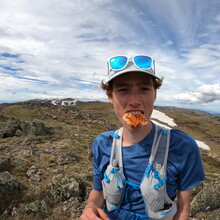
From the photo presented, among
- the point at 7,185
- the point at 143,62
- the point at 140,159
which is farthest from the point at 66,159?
the point at 143,62

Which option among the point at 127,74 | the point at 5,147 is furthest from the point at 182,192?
the point at 5,147

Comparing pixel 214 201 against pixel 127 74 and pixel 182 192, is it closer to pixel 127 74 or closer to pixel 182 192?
pixel 182 192

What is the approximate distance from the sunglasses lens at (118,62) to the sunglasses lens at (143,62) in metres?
0.21

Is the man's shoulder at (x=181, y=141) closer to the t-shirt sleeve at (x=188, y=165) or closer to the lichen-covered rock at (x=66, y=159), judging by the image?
the t-shirt sleeve at (x=188, y=165)

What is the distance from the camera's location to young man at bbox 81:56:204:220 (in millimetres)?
2766

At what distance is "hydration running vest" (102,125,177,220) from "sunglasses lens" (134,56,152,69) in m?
1.10

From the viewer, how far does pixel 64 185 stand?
27.8 feet

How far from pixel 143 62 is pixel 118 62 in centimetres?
45

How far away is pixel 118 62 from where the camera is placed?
3107 millimetres

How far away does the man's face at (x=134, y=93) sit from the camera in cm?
286

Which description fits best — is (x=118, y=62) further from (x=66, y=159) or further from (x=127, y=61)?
(x=66, y=159)

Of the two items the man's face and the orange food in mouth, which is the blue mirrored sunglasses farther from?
the orange food in mouth

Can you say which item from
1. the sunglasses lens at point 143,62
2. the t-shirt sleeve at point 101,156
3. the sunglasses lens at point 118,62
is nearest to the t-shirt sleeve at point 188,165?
the t-shirt sleeve at point 101,156

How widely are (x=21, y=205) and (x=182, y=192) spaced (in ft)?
24.2
